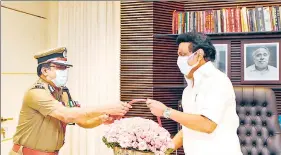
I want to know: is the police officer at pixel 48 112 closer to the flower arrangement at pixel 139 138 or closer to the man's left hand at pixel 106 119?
the man's left hand at pixel 106 119

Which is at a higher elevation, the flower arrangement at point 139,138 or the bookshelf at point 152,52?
the bookshelf at point 152,52

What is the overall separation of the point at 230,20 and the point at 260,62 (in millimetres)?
484

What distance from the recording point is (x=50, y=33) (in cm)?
377

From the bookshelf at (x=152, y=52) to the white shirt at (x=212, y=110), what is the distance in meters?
1.20

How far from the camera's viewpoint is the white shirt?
2090 millimetres

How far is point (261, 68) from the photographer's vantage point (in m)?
3.43

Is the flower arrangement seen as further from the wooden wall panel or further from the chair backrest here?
the wooden wall panel

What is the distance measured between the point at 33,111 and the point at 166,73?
1625mm

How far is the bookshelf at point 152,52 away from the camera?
346 centimetres

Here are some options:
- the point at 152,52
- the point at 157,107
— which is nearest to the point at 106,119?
the point at 157,107

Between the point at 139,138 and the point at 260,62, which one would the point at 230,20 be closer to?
the point at 260,62

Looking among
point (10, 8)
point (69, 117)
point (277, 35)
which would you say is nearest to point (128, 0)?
point (10, 8)

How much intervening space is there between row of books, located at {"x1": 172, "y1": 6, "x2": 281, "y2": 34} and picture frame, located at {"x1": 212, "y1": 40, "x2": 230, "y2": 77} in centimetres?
21

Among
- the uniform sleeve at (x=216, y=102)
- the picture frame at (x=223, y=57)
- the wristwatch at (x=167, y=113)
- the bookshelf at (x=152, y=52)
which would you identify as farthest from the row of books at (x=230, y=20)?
the wristwatch at (x=167, y=113)
